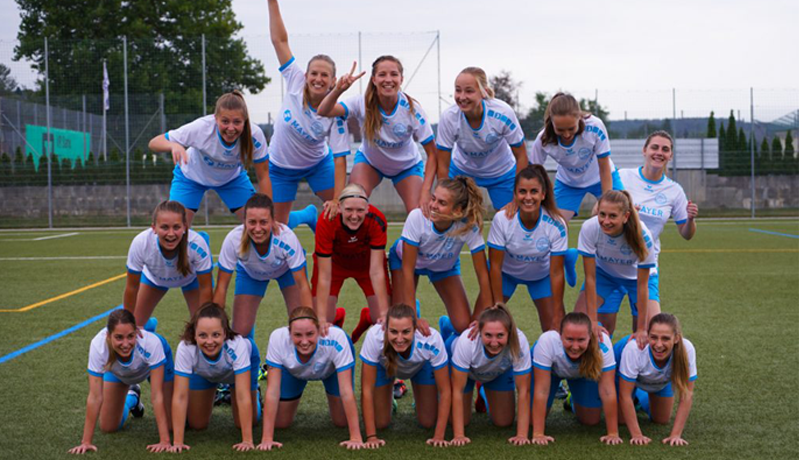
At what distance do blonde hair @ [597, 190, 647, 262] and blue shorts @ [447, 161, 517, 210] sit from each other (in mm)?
1148

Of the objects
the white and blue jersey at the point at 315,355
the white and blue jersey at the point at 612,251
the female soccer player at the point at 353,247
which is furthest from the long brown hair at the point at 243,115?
the white and blue jersey at the point at 612,251

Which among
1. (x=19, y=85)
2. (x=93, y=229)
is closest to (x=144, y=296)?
(x=93, y=229)

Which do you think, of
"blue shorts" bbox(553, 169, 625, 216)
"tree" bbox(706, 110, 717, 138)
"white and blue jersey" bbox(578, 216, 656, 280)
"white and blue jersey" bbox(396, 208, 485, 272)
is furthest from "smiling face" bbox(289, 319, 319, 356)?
"tree" bbox(706, 110, 717, 138)

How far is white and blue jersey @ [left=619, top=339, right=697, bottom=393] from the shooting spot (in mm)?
4711

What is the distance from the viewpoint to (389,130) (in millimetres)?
5590

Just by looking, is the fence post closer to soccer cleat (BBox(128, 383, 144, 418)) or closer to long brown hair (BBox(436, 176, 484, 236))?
soccer cleat (BBox(128, 383, 144, 418))

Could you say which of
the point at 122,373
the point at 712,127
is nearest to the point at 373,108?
the point at 122,373

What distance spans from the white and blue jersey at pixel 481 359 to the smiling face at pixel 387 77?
169 cm

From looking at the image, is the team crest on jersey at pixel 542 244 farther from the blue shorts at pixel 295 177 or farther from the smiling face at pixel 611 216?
the blue shorts at pixel 295 177

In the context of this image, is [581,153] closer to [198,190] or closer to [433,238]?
[433,238]

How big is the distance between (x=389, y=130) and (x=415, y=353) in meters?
1.66

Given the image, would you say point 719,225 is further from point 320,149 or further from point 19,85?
point 19,85

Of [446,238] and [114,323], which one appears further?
[446,238]

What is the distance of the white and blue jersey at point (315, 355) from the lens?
476 cm
